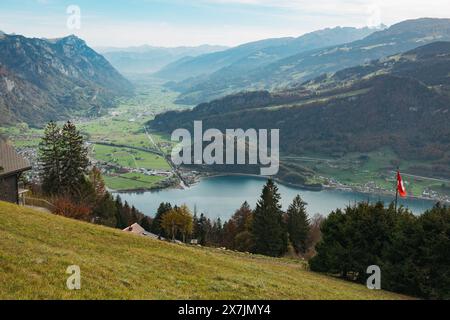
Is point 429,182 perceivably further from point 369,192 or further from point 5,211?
point 5,211

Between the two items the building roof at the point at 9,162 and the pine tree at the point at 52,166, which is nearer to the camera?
the building roof at the point at 9,162

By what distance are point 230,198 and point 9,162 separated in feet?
423

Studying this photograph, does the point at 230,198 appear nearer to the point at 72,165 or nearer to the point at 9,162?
the point at 72,165

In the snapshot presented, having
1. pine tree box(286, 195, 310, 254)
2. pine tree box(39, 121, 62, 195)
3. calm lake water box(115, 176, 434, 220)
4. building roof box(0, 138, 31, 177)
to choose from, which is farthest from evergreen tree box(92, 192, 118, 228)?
calm lake water box(115, 176, 434, 220)

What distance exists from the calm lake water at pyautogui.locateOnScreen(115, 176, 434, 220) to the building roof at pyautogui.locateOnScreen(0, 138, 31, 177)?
96614 mm

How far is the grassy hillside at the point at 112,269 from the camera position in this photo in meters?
14.3

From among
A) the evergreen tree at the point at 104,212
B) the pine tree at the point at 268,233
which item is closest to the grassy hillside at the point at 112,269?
the pine tree at the point at 268,233

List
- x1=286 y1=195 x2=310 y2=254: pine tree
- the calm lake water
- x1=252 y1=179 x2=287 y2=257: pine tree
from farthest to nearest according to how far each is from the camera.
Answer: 1. the calm lake water
2. x1=286 y1=195 x2=310 y2=254: pine tree
3. x1=252 y1=179 x2=287 y2=257: pine tree

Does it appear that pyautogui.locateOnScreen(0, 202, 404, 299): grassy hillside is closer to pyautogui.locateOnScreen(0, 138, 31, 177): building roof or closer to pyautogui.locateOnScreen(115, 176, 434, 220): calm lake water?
pyautogui.locateOnScreen(0, 138, 31, 177): building roof

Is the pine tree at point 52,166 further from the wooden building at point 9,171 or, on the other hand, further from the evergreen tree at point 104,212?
the wooden building at point 9,171

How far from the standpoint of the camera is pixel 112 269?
1722 centimetres

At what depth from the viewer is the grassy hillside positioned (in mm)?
14289

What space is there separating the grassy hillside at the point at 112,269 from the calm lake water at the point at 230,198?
111 meters
